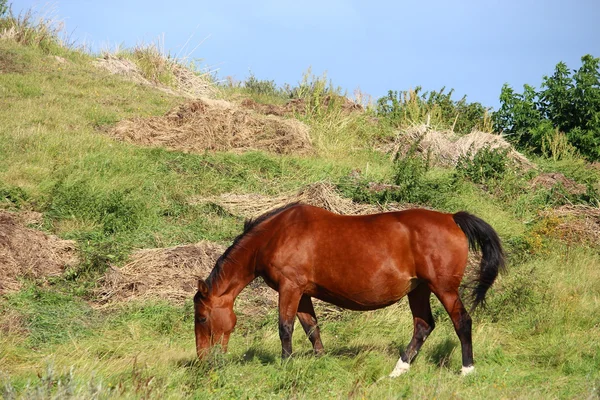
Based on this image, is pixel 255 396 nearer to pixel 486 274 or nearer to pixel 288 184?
pixel 486 274

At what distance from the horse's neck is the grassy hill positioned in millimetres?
733

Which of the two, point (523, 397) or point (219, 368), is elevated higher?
point (523, 397)

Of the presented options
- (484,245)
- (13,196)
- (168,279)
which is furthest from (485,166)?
(13,196)

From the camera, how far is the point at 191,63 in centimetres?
2703

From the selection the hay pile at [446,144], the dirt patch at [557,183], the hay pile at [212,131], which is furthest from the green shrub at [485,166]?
the hay pile at [212,131]

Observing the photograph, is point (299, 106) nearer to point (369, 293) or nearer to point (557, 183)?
point (557, 183)

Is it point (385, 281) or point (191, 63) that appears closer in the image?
point (385, 281)

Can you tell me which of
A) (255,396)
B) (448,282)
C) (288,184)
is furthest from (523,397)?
(288,184)

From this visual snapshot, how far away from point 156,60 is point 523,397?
22.8 m

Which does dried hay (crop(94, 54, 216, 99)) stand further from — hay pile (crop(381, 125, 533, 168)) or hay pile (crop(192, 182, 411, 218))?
hay pile (crop(192, 182, 411, 218))

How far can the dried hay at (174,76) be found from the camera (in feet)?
79.6

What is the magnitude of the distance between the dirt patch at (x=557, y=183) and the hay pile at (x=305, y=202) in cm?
467

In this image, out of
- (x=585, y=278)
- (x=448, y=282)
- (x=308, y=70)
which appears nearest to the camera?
(x=448, y=282)

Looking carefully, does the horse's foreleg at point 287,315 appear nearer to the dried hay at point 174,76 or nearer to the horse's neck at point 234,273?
the horse's neck at point 234,273
